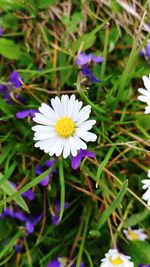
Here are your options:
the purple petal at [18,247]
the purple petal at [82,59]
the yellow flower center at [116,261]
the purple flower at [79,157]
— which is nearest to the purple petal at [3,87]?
the purple petal at [82,59]

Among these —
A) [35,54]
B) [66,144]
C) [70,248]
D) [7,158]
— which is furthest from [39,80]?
[70,248]

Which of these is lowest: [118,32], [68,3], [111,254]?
[111,254]

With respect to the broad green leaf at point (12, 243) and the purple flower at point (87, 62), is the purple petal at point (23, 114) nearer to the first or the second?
the purple flower at point (87, 62)

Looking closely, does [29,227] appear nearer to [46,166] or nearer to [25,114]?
[46,166]

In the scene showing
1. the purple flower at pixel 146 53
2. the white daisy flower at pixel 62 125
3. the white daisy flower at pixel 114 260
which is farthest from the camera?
the purple flower at pixel 146 53

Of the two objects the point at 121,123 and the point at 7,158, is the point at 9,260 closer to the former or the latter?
the point at 7,158

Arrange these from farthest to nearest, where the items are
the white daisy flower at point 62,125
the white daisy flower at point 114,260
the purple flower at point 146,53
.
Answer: the purple flower at point 146,53 < the white daisy flower at point 114,260 < the white daisy flower at point 62,125
